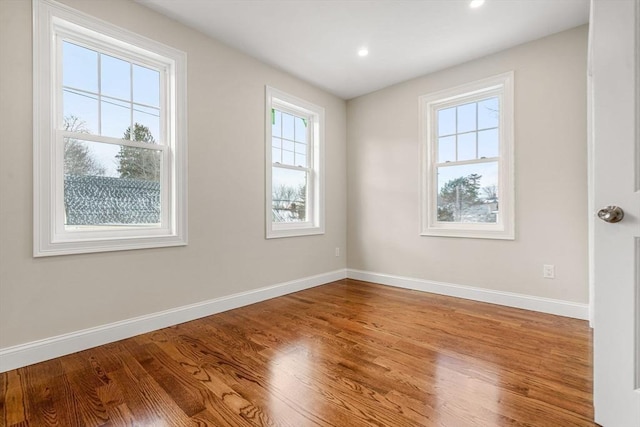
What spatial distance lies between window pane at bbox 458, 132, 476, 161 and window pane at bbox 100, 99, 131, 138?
3.32 metres

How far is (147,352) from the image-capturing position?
2.02 meters

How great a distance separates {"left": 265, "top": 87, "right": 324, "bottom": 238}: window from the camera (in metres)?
3.41

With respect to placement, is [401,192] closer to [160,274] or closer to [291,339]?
[291,339]

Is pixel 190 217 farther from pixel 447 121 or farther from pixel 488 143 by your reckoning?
pixel 488 143

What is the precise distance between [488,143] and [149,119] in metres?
3.34

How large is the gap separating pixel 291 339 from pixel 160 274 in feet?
4.04

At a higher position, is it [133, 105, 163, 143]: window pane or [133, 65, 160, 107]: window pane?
[133, 65, 160, 107]: window pane

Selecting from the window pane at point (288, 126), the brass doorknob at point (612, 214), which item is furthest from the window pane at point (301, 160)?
the brass doorknob at point (612, 214)

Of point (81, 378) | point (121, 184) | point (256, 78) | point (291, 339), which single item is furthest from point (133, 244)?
point (256, 78)

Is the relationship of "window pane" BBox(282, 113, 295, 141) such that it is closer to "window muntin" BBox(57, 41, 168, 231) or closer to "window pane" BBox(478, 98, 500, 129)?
"window muntin" BBox(57, 41, 168, 231)

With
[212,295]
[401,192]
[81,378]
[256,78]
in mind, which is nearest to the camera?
[81,378]

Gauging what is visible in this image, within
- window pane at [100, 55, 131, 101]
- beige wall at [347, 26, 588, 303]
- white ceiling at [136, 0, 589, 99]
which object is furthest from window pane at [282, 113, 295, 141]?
window pane at [100, 55, 131, 101]

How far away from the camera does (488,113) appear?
3186 millimetres

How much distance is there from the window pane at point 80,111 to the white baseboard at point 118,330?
57.3 inches
